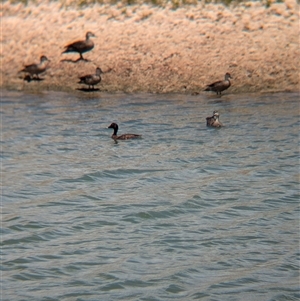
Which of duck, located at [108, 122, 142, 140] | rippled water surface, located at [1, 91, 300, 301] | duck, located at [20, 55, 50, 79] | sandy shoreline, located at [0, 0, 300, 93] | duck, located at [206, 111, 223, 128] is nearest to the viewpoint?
rippled water surface, located at [1, 91, 300, 301]

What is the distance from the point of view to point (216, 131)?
1845 centimetres

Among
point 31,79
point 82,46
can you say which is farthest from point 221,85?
point 31,79

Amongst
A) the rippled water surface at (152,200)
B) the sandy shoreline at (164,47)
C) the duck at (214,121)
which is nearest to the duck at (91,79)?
the sandy shoreline at (164,47)

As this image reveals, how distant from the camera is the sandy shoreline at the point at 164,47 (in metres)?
22.6

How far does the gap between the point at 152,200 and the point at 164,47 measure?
989cm

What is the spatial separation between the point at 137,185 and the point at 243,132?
4.10 metres

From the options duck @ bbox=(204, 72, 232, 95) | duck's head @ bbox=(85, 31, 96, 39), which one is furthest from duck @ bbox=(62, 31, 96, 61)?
duck @ bbox=(204, 72, 232, 95)

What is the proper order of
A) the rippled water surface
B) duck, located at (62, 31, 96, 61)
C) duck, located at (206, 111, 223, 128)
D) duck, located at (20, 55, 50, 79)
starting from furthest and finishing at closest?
duck, located at (62, 31, 96, 61) → duck, located at (20, 55, 50, 79) → duck, located at (206, 111, 223, 128) → the rippled water surface

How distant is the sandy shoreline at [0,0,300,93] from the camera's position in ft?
74.1

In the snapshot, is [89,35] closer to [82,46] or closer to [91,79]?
[82,46]

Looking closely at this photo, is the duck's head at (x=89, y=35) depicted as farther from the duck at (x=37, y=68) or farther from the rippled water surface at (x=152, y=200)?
the rippled water surface at (x=152, y=200)

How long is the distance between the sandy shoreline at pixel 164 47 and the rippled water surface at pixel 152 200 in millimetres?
1043

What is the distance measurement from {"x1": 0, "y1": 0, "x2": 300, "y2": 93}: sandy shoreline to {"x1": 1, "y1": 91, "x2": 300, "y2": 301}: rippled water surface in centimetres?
104

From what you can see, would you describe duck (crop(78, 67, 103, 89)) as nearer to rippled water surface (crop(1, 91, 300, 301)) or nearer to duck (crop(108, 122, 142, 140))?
rippled water surface (crop(1, 91, 300, 301))
